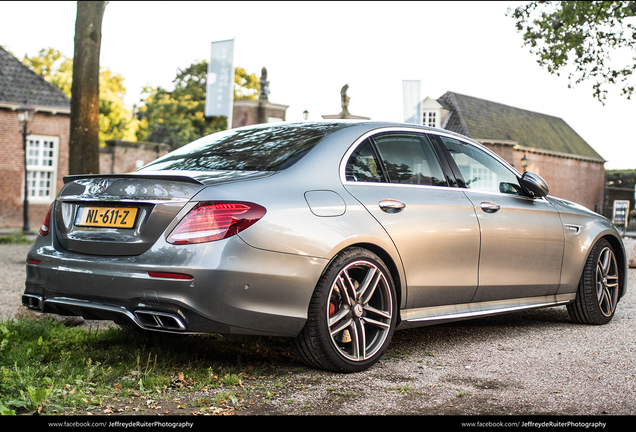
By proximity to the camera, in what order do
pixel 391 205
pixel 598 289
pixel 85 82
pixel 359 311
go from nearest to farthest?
pixel 359 311, pixel 391 205, pixel 598 289, pixel 85 82

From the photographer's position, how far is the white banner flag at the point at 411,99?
2825cm

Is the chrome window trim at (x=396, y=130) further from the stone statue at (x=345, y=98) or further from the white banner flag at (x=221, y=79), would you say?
the stone statue at (x=345, y=98)

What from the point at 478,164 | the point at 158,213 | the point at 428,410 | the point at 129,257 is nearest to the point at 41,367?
the point at 129,257

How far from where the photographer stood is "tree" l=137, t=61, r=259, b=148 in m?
52.5

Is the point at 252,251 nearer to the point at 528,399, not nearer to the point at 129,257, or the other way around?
the point at 129,257

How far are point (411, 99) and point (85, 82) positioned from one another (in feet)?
63.6

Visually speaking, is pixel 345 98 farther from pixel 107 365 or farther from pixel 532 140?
pixel 107 365

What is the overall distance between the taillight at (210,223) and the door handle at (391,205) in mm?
971

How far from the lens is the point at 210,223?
3.26 metres

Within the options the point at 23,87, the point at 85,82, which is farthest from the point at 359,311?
the point at 23,87

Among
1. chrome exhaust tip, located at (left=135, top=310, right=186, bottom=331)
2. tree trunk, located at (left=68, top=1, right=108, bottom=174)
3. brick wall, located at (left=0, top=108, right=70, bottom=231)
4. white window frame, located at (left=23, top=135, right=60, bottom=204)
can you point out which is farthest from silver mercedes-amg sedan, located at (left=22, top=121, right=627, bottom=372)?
white window frame, located at (left=23, top=135, right=60, bottom=204)

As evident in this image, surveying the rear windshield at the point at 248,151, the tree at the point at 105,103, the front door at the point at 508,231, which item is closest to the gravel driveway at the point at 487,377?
the front door at the point at 508,231
